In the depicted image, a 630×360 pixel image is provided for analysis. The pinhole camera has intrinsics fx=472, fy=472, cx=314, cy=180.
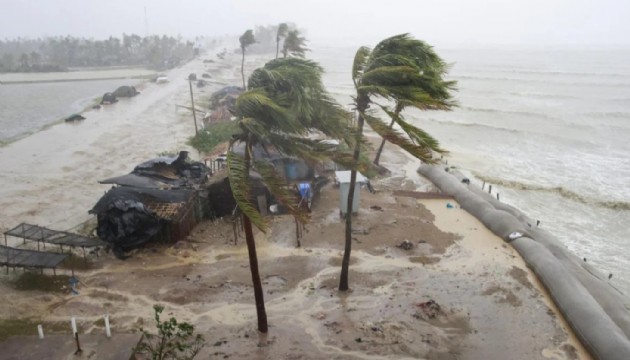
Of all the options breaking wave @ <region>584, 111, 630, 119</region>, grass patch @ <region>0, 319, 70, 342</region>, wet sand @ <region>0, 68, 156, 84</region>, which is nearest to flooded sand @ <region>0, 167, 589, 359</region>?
grass patch @ <region>0, 319, 70, 342</region>

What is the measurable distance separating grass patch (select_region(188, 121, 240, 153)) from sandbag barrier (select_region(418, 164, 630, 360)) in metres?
13.8

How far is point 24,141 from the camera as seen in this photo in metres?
28.8

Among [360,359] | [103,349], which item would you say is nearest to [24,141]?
[103,349]

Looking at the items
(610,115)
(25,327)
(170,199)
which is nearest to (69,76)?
(170,199)

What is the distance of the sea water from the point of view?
19250 millimetres

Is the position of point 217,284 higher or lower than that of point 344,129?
lower

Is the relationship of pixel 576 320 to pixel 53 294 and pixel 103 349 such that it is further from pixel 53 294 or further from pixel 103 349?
pixel 53 294

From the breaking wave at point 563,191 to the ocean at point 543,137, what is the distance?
46mm

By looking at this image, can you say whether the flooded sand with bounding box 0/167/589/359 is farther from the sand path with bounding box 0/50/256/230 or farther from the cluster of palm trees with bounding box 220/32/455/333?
the sand path with bounding box 0/50/256/230

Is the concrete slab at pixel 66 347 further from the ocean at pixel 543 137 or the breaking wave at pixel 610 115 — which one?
the breaking wave at pixel 610 115

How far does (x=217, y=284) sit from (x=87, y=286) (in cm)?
321

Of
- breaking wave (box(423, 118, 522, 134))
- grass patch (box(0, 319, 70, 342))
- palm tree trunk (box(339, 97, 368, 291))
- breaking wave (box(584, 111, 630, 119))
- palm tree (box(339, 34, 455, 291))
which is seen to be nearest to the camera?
palm tree (box(339, 34, 455, 291))

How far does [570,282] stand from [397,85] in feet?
24.2

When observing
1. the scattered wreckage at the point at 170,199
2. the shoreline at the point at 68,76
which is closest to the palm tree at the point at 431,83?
the scattered wreckage at the point at 170,199
